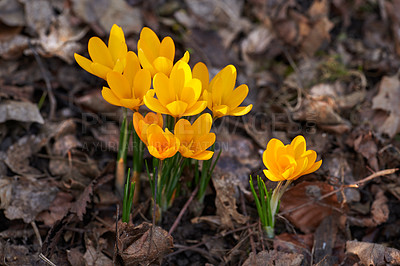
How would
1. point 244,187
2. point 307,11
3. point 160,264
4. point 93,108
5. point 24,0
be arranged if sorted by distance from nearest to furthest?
point 160,264 → point 244,187 → point 93,108 → point 24,0 → point 307,11

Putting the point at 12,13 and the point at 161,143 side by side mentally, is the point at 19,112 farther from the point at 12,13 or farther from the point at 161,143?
the point at 161,143

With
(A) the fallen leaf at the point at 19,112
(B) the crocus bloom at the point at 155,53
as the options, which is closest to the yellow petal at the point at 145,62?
(B) the crocus bloom at the point at 155,53

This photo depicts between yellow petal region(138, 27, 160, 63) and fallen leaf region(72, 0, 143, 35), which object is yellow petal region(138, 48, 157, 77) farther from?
fallen leaf region(72, 0, 143, 35)

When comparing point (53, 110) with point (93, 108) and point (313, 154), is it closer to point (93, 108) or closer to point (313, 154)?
point (93, 108)

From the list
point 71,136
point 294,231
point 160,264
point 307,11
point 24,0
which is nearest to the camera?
point 160,264

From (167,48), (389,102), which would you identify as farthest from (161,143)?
(389,102)

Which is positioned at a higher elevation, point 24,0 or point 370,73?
point 24,0

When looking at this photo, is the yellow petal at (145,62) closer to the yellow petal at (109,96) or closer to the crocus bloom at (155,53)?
the crocus bloom at (155,53)

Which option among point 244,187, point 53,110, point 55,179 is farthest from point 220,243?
point 53,110
